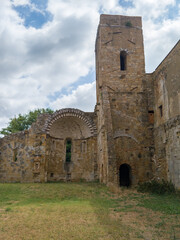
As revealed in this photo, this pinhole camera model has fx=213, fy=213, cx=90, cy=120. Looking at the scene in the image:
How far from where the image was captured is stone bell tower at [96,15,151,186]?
583 inches

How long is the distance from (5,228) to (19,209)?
2271mm

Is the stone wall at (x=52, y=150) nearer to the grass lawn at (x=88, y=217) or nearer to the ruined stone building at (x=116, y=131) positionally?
the ruined stone building at (x=116, y=131)

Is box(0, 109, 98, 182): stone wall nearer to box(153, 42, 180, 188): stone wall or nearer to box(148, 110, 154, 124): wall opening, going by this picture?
box(148, 110, 154, 124): wall opening

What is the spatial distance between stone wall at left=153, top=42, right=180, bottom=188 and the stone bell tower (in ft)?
3.63

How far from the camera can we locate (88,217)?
7168 millimetres

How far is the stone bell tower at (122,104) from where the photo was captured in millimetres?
14820

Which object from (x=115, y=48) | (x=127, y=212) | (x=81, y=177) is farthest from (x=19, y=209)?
(x=115, y=48)

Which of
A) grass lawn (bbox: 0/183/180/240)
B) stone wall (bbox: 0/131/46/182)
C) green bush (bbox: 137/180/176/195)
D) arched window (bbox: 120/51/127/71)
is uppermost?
arched window (bbox: 120/51/127/71)

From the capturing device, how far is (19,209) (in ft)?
27.6

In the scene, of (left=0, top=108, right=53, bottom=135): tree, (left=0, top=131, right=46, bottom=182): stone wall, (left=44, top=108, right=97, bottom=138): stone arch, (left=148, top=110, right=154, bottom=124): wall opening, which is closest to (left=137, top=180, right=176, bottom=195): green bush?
(left=148, top=110, right=154, bottom=124): wall opening

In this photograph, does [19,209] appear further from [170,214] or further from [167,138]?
[167,138]

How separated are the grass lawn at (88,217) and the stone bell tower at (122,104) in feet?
11.6

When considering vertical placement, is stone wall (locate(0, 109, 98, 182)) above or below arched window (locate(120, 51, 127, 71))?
below

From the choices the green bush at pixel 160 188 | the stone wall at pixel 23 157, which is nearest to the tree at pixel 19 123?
the stone wall at pixel 23 157
